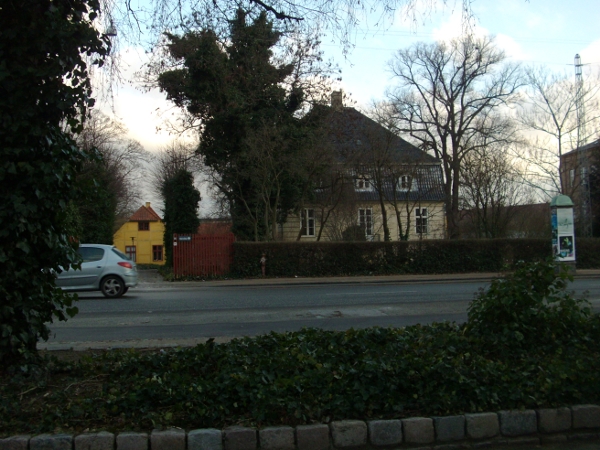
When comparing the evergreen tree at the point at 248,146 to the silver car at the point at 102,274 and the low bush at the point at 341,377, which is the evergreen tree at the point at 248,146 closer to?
the silver car at the point at 102,274

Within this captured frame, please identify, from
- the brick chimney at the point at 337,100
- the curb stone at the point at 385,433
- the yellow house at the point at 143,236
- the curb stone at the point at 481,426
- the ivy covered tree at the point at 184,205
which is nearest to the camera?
the curb stone at the point at 385,433

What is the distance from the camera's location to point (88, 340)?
905 cm

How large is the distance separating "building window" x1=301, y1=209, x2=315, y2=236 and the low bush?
99.0 ft

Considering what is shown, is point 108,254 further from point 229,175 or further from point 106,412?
point 229,175

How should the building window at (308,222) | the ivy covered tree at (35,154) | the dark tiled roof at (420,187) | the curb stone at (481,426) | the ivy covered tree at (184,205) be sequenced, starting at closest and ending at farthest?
the curb stone at (481,426) → the ivy covered tree at (35,154) → the ivy covered tree at (184,205) → the dark tiled roof at (420,187) → the building window at (308,222)

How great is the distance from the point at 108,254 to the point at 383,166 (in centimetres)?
1887

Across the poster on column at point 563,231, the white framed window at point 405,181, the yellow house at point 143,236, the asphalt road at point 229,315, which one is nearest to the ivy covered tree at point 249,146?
the white framed window at point 405,181

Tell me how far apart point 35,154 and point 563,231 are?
2249 cm

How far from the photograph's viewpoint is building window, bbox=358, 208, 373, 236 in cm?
3625

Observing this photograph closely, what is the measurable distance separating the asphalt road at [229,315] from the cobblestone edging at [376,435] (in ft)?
12.4

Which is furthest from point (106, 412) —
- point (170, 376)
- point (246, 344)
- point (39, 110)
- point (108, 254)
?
point (108, 254)

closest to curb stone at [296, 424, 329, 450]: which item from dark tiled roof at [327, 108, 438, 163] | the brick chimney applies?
the brick chimney

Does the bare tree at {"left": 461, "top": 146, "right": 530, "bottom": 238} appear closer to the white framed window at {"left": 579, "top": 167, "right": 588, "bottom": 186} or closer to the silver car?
the white framed window at {"left": 579, "top": 167, "right": 588, "bottom": 186}

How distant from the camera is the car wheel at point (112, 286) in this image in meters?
16.5
